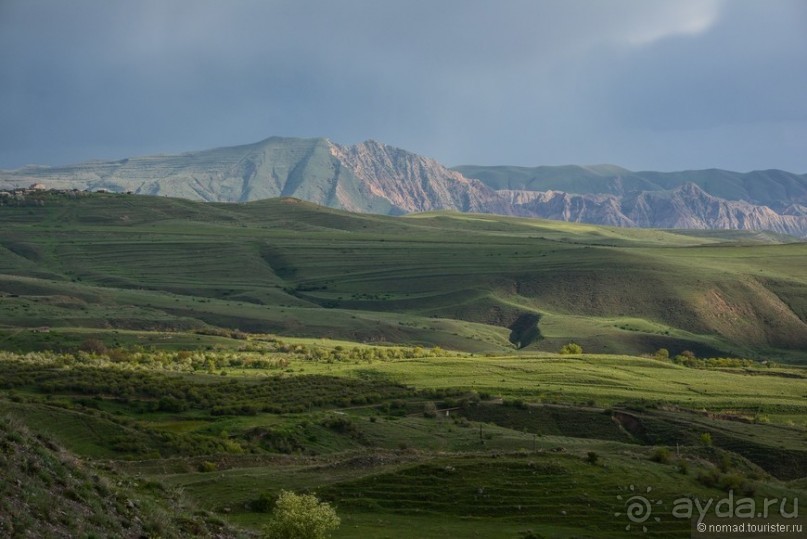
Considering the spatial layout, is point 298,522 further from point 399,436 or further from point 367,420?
point 367,420

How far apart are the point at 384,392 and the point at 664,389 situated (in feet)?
99.0

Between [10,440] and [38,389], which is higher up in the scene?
[10,440]

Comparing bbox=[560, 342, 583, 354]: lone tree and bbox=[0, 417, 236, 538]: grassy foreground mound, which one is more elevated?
bbox=[0, 417, 236, 538]: grassy foreground mound

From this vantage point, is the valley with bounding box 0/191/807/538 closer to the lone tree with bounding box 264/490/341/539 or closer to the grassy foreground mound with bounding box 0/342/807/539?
the grassy foreground mound with bounding box 0/342/807/539

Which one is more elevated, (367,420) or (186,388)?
(186,388)

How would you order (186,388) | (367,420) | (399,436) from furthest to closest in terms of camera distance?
(186,388) < (367,420) < (399,436)

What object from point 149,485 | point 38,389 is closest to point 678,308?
point 38,389

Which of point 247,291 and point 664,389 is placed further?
point 247,291

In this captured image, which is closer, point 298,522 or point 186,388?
point 298,522

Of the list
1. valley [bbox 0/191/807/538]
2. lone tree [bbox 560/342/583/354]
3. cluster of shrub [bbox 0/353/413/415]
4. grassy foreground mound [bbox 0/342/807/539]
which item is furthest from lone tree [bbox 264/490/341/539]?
lone tree [bbox 560/342/583/354]

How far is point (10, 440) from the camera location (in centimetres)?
2541

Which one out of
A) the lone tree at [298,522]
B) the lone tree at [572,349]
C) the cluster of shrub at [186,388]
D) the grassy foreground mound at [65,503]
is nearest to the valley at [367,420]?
the grassy foreground mound at [65,503]

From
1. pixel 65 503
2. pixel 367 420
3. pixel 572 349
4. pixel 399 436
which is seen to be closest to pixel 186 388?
pixel 367 420

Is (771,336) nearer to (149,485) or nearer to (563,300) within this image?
(563,300)
